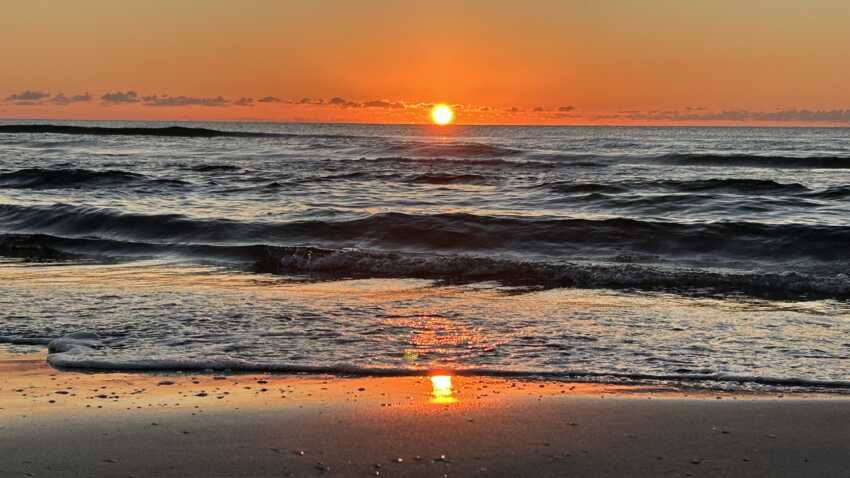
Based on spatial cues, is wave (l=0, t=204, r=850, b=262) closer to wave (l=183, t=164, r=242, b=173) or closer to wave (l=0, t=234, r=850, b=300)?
wave (l=0, t=234, r=850, b=300)

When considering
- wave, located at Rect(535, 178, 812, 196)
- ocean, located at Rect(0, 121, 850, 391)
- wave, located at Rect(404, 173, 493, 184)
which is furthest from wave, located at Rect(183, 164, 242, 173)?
wave, located at Rect(535, 178, 812, 196)

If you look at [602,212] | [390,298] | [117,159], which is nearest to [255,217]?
[602,212]

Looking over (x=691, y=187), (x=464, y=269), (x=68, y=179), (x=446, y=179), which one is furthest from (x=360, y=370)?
(x=68, y=179)

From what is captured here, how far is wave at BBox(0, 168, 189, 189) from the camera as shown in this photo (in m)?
22.8

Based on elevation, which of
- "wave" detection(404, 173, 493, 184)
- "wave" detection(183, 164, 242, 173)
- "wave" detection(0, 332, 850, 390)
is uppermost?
"wave" detection(183, 164, 242, 173)

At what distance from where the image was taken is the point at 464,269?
11.0 meters

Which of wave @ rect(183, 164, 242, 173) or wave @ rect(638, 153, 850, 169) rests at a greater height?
wave @ rect(183, 164, 242, 173)

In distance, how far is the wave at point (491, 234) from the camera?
508 inches

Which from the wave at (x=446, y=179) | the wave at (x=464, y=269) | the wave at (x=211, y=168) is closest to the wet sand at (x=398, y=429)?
the wave at (x=464, y=269)

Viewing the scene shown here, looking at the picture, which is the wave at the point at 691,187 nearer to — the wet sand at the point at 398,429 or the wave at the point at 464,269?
the wave at the point at 464,269

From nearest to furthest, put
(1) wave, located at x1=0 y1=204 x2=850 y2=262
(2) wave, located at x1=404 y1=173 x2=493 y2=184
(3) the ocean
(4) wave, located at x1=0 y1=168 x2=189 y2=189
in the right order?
(3) the ocean < (1) wave, located at x1=0 y1=204 x2=850 y2=262 < (4) wave, located at x1=0 y1=168 x2=189 y2=189 < (2) wave, located at x1=404 y1=173 x2=493 y2=184

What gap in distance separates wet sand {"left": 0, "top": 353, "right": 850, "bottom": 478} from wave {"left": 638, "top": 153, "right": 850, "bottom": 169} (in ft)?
101

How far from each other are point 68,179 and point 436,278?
16.6 meters

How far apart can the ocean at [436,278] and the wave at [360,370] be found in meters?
0.02
